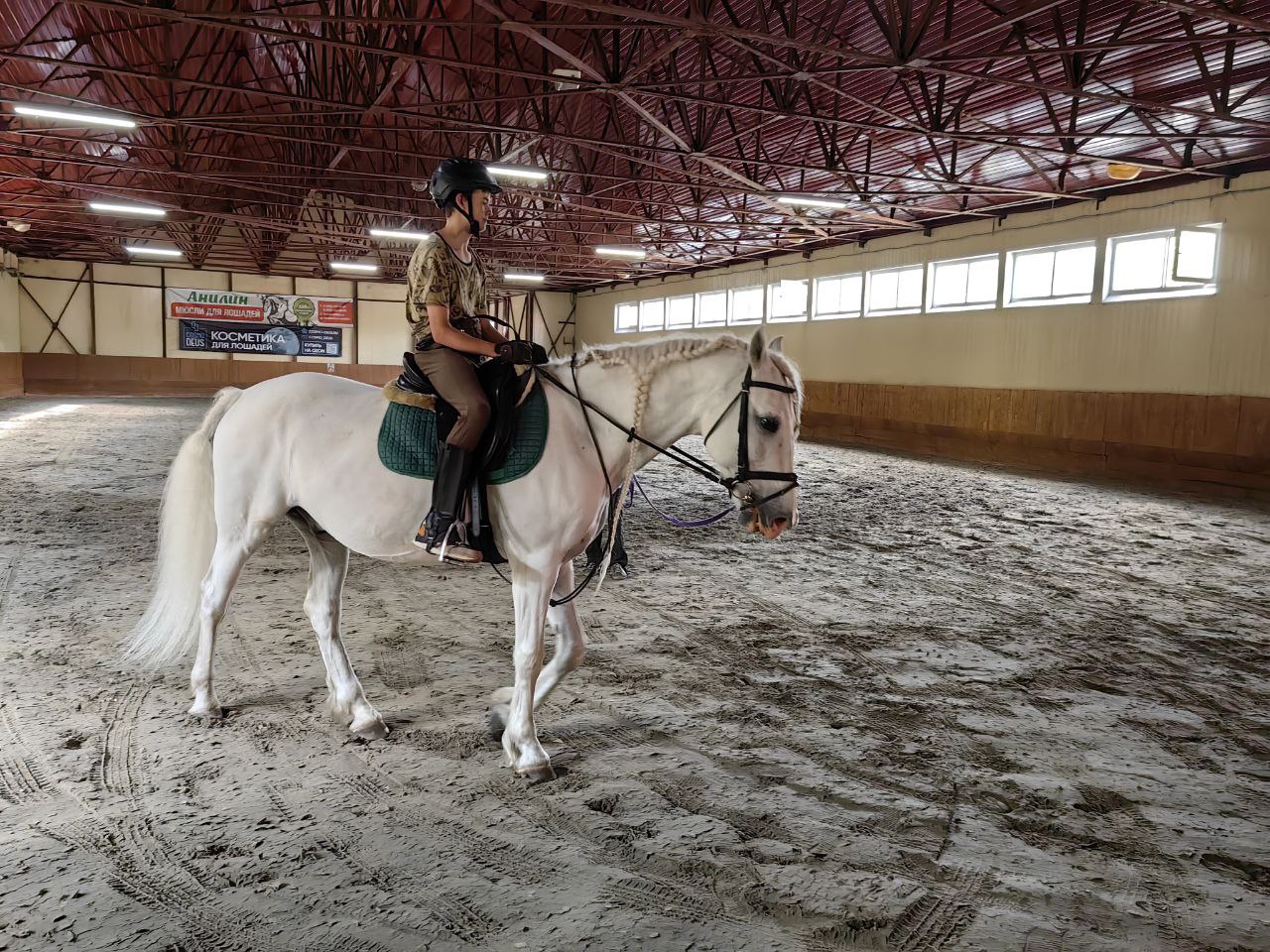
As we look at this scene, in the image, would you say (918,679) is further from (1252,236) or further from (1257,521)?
(1252,236)

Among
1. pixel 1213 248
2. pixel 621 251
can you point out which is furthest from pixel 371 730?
pixel 621 251

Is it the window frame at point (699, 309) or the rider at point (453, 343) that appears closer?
the rider at point (453, 343)

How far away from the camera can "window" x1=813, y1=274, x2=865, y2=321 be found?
72.6 feet

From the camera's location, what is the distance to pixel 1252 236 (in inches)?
526

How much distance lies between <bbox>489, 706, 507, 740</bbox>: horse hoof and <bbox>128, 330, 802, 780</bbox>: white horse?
0.06ft

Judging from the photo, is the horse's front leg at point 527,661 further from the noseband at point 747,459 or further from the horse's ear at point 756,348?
the horse's ear at point 756,348

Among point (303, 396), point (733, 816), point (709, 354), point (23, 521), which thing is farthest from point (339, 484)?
point (23, 521)

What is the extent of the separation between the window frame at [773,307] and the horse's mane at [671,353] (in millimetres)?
21431

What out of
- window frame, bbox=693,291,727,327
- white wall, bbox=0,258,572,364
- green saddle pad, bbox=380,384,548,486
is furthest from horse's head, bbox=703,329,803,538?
white wall, bbox=0,258,572,364

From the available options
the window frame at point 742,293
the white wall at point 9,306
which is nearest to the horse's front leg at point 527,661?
the window frame at point 742,293

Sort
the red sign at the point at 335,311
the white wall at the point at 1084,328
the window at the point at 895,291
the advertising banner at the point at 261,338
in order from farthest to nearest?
the red sign at the point at 335,311
the advertising banner at the point at 261,338
the window at the point at 895,291
the white wall at the point at 1084,328

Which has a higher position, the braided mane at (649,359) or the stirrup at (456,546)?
the braided mane at (649,359)

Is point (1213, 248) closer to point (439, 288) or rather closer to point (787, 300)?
point (787, 300)

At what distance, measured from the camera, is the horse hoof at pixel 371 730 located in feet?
11.6
